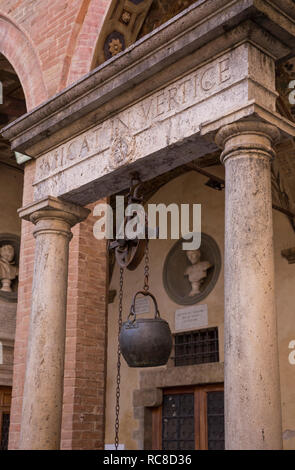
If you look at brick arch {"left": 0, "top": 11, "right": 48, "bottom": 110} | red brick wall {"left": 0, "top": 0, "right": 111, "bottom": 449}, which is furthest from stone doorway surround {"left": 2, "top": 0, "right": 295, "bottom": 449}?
brick arch {"left": 0, "top": 11, "right": 48, "bottom": 110}

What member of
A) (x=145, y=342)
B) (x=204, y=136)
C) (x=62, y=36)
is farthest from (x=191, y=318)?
(x=204, y=136)

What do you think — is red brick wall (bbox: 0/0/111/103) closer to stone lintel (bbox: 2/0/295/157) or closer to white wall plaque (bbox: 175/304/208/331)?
stone lintel (bbox: 2/0/295/157)

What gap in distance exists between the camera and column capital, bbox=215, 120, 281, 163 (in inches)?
133

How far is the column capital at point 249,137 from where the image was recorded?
3.37 meters

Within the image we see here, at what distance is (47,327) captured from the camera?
4316 mm

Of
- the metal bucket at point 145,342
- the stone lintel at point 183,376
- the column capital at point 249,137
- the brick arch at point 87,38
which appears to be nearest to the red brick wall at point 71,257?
the brick arch at point 87,38

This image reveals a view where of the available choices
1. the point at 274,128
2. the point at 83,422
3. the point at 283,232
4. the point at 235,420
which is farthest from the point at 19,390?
the point at 283,232

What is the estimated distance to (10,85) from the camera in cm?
864

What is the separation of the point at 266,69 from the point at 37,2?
3901 mm

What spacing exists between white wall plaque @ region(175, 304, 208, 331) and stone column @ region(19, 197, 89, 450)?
4009 millimetres

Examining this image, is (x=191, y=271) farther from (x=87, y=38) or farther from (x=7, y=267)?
(x=87, y=38)

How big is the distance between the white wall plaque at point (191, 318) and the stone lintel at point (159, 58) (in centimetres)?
417

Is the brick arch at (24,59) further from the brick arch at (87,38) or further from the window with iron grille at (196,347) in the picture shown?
the window with iron grille at (196,347)
